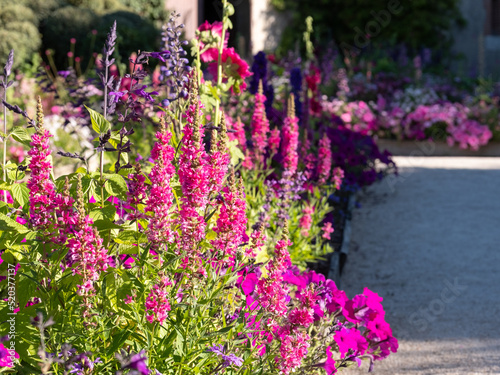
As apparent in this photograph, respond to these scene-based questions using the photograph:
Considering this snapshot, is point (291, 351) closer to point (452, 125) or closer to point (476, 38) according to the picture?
point (452, 125)

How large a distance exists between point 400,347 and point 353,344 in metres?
1.02

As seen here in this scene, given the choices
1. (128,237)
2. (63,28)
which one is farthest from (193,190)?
(63,28)

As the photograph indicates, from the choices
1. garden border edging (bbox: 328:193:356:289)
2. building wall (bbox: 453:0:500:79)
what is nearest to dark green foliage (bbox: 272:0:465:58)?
building wall (bbox: 453:0:500:79)

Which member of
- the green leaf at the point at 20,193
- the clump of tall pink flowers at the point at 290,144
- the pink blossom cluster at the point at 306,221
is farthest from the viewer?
the pink blossom cluster at the point at 306,221

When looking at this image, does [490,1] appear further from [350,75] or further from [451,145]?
[451,145]

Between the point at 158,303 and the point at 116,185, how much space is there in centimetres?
45

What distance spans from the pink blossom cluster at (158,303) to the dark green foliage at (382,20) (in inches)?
494

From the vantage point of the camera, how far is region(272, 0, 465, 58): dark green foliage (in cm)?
1353

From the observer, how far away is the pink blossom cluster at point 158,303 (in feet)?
5.01

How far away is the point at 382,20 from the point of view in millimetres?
13859

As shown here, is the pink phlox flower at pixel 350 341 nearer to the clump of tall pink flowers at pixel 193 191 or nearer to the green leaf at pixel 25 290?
the clump of tall pink flowers at pixel 193 191

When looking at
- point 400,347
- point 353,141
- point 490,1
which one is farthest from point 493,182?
point 490,1

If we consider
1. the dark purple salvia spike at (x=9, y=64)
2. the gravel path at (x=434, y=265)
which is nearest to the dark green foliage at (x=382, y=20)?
the gravel path at (x=434, y=265)

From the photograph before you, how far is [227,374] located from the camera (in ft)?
5.82
